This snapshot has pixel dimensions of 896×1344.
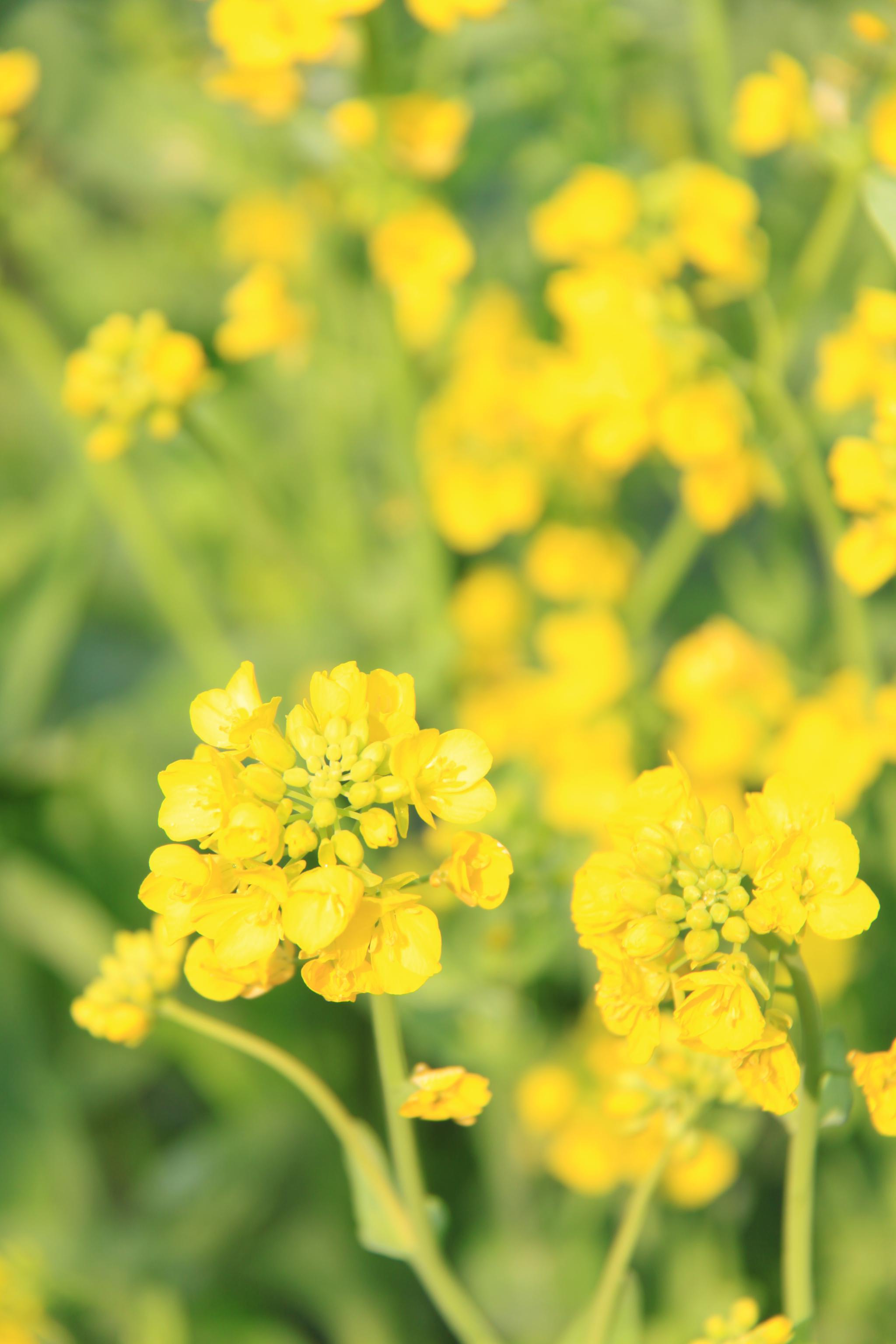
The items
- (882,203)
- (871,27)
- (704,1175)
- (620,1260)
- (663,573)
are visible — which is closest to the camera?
(620,1260)

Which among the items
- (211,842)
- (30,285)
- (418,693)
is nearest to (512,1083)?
(418,693)

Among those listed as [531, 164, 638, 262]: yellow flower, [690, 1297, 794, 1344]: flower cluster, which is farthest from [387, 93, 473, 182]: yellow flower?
[690, 1297, 794, 1344]: flower cluster

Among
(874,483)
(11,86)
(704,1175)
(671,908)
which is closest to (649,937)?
(671,908)

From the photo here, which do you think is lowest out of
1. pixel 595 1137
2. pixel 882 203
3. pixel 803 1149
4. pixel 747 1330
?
pixel 595 1137

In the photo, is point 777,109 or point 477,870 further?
point 777,109

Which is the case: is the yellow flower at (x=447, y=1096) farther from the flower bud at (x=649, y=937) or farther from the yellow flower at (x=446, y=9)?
the yellow flower at (x=446, y=9)

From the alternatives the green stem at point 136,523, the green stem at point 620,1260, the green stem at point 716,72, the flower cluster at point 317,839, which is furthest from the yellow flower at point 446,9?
the green stem at point 620,1260

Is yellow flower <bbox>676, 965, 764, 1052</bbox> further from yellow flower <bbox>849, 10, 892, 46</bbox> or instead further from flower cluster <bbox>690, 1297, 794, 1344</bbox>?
yellow flower <bbox>849, 10, 892, 46</bbox>

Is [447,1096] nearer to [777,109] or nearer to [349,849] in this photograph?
[349,849]

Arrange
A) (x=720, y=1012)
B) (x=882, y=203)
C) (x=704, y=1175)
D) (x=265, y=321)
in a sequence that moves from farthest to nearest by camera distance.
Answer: (x=265, y=321) → (x=704, y=1175) → (x=882, y=203) → (x=720, y=1012)

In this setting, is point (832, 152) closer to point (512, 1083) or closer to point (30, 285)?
point (512, 1083)
